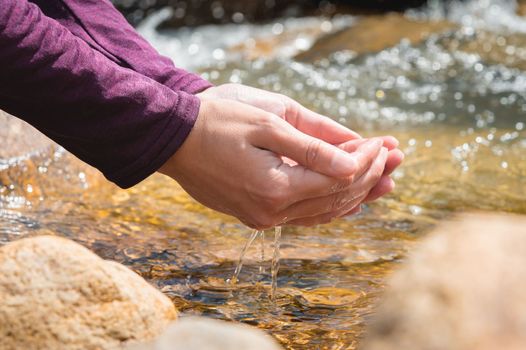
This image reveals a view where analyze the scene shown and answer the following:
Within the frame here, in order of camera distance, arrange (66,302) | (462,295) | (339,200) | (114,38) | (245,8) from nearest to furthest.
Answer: (462,295)
(66,302)
(339,200)
(114,38)
(245,8)

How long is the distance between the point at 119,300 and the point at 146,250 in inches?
52.1

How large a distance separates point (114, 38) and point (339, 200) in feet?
2.98

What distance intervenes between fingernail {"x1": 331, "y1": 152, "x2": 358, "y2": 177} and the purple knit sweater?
1.41 feet

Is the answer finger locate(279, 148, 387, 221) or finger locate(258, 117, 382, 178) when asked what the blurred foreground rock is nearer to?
finger locate(258, 117, 382, 178)

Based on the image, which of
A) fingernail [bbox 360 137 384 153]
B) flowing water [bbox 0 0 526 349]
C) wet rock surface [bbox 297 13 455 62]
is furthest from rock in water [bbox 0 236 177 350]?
wet rock surface [bbox 297 13 455 62]

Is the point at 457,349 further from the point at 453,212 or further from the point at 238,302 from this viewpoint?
the point at 453,212

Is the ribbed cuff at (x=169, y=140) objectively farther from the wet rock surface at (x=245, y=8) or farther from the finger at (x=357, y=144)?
the wet rock surface at (x=245, y=8)

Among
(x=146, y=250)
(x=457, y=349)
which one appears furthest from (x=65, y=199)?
(x=457, y=349)

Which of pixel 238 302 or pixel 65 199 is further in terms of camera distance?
pixel 65 199

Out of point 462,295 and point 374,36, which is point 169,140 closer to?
point 462,295

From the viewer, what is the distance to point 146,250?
320 centimetres

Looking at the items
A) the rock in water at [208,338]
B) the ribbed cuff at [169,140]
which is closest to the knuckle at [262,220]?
the ribbed cuff at [169,140]

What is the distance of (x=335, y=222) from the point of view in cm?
366

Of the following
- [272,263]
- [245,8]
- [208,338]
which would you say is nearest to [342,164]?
[272,263]
